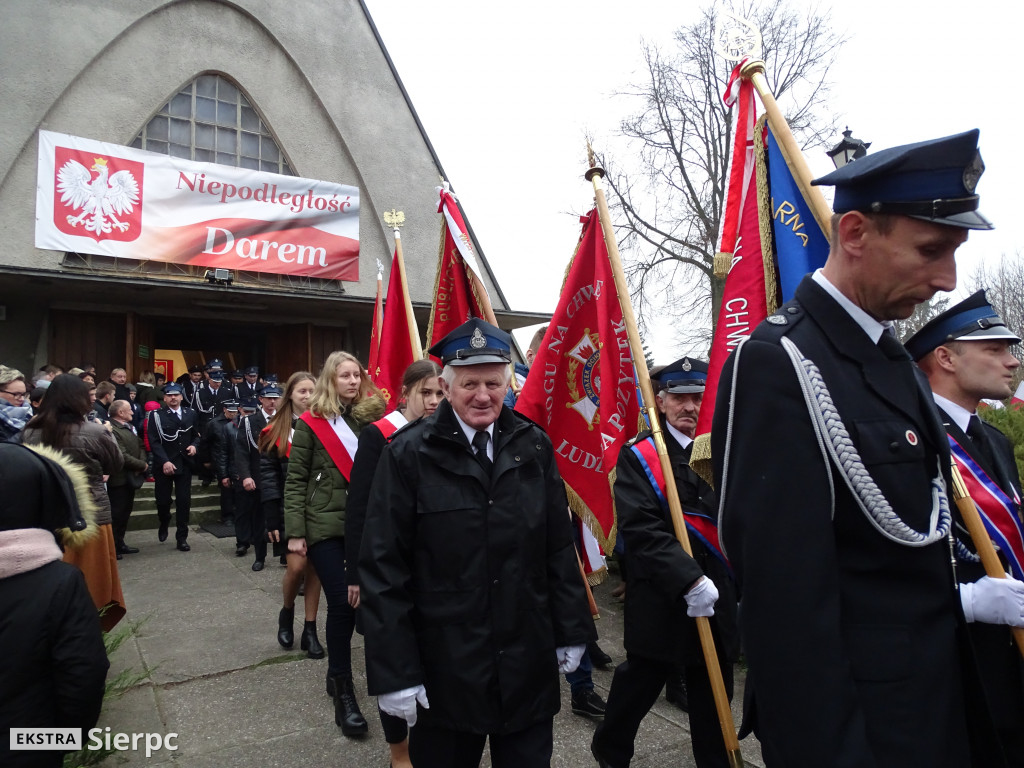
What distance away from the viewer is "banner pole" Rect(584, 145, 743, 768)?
9.04 feet

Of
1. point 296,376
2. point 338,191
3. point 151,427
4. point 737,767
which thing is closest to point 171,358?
point 338,191

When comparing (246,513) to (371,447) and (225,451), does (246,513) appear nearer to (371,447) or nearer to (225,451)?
(225,451)

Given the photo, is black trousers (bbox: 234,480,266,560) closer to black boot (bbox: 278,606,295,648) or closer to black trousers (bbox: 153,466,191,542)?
black trousers (bbox: 153,466,191,542)

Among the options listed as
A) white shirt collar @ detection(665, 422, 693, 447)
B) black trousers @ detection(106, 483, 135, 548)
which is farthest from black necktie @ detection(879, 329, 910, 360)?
black trousers @ detection(106, 483, 135, 548)

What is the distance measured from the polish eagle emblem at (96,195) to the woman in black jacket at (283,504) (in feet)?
30.8

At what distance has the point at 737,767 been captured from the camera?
2758 mm

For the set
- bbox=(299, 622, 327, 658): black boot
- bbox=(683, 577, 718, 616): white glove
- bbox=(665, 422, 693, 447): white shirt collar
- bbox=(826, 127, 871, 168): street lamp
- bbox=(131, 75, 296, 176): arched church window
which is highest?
bbox=(131, 75, 296, 176): arched church window

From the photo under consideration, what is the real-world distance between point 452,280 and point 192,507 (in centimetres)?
744

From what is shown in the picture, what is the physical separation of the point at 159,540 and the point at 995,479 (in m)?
9.63

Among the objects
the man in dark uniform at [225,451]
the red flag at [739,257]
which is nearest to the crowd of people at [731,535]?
the red flag at [739,257]

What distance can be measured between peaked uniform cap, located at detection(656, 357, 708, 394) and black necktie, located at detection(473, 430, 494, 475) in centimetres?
123

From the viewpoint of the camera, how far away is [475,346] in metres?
2.69

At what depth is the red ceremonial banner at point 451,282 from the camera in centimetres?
541

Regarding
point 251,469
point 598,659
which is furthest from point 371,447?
point 251,469
